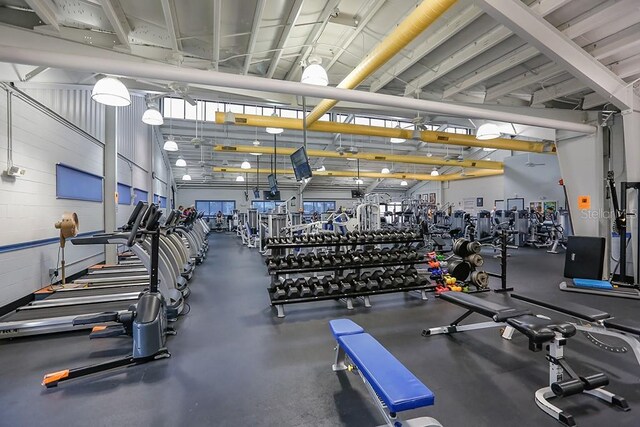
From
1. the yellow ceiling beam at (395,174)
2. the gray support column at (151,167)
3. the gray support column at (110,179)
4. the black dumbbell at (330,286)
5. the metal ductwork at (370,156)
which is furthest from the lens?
the yellow ceiling beam at (395,174)

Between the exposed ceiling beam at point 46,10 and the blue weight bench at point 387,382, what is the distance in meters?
4.07

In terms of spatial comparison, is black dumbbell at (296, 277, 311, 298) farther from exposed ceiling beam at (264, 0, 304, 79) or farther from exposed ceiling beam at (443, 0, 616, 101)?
exposed ceiling beam at (443, 0, 616, 101)

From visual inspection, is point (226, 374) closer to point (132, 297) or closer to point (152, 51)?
point (132, 297)

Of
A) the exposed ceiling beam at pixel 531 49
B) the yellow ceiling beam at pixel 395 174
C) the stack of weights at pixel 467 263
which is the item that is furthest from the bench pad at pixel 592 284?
the yellow ceiling beam at pixel 395 174

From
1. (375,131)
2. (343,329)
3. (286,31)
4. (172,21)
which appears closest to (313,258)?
(343,329)

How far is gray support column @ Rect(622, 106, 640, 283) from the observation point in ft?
15.0

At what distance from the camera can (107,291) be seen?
423 centimetres

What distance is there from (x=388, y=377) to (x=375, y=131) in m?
6.34

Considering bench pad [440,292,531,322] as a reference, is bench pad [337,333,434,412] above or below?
below

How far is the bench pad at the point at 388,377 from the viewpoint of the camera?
1.40 metres

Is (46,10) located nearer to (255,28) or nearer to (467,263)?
(255,28)

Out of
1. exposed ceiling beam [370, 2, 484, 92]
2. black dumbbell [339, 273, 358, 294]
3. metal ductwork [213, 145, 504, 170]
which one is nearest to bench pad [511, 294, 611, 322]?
black dumbbell [339, 273, 358, 294]

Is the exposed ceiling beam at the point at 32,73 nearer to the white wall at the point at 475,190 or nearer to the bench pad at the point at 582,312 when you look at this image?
the bench pad at the point at 582,312

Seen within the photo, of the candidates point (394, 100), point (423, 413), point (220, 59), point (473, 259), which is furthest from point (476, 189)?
point (423, 413)
